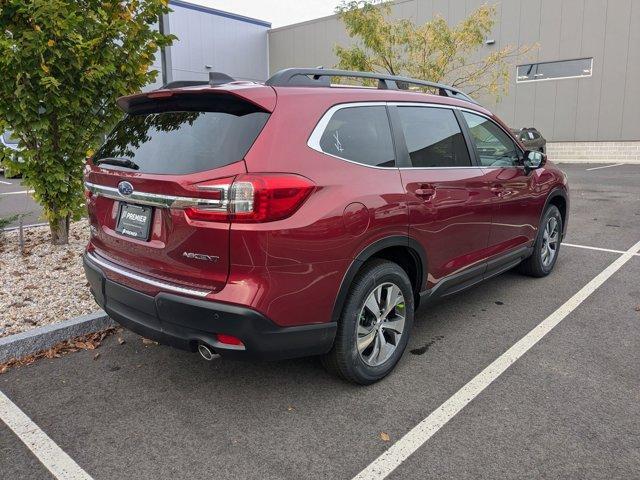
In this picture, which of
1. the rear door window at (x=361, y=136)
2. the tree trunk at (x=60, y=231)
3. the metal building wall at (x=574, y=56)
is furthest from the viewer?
the metal building wall at (x=574, y=56)

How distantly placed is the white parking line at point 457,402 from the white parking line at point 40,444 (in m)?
1.35

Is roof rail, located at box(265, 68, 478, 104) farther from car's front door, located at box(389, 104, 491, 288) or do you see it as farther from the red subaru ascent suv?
car's front door, located at box(389, 104, 491, 288)

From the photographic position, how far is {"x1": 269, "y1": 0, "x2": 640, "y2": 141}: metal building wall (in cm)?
1934

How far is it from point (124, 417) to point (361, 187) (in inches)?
72.6

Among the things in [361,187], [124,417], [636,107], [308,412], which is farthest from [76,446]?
[636,107]

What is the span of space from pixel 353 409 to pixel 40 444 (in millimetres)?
1652

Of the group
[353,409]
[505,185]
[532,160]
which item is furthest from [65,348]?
[532,160]

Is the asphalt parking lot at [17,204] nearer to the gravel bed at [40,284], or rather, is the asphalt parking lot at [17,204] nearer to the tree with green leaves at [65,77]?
the gravel bed at [40,284]

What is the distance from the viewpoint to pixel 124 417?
290cm

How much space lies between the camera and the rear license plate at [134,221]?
2.80 metres

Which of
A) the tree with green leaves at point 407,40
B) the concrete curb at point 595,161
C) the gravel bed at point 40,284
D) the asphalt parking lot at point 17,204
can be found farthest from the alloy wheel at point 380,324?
the concrete curb at point 595,161

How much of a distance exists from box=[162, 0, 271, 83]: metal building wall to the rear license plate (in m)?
24.6

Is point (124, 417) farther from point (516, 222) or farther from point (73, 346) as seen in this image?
point (516, 222)

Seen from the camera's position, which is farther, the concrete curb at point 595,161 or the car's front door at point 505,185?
the concrete curb at point 595,161
